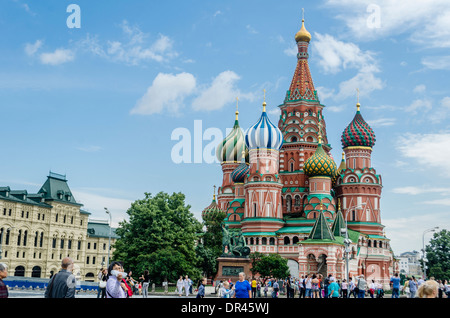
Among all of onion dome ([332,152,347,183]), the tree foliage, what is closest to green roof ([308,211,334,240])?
onion dome ([332,152,347,183])

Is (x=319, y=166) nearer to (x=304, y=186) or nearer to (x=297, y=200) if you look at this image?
(x=304, y=186)

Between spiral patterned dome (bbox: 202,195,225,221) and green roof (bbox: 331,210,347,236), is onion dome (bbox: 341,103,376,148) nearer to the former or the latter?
green roof (bbox: 331,210,347,236)

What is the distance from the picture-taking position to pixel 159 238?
148 feet

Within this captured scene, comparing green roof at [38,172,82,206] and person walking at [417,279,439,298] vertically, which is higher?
green roof at [38,172,82,206]

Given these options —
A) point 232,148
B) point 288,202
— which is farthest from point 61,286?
point 232,148

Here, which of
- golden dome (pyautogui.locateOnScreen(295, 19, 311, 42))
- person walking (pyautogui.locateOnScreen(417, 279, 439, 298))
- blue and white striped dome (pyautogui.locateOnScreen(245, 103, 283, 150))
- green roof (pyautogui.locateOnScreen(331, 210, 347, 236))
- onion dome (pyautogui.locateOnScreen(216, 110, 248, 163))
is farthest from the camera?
onion dome (pyautogui.locateOnScreen(216, 110, 248, 163))

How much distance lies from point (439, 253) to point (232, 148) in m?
32.8

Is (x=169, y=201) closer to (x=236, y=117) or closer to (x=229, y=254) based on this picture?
(x=229, y=254)

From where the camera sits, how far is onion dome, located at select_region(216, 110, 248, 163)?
79.6 meters

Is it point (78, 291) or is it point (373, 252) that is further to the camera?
point (373, 252)

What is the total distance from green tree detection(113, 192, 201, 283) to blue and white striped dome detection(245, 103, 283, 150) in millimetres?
18548

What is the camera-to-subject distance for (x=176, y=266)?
44594 mm

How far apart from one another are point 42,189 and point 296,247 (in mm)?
37824
